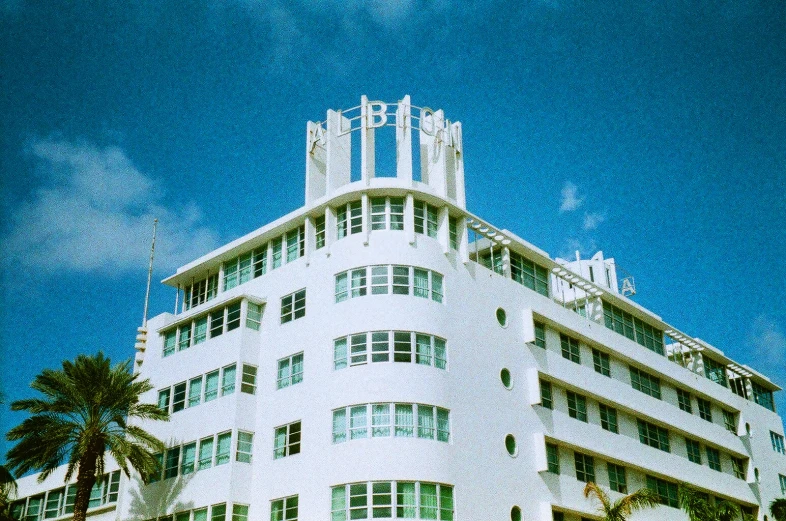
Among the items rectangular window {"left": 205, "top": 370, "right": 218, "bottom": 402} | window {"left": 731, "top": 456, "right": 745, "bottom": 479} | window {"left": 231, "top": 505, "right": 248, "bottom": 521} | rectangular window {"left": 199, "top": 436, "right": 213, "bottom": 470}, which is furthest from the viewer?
window {"left": 731, "top": 456, "right": 745, "bottom": 479}

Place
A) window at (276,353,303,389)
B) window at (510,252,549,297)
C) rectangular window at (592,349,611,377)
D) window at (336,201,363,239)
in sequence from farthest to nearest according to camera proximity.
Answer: rectangular window at (592,349,611,377), window at (510,252,549,297), window at (336,201,363,239), window at (276,353,303,389)

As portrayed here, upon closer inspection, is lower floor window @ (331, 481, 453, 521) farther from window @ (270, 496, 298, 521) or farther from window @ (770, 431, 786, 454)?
window @ (770, 431, 786, 454)

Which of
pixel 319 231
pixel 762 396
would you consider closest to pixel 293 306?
pixel 319 231

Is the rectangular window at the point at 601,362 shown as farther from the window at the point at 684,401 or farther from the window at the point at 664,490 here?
the window at the point at 684,401

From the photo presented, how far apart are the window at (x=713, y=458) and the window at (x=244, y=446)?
109ft

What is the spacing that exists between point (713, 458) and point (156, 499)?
37.8 m

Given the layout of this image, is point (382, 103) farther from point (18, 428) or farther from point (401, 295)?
point (18, 428)

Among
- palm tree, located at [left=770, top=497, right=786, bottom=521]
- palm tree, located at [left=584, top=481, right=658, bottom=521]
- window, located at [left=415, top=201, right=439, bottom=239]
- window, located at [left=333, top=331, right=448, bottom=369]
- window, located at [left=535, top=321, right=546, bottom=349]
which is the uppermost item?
window, located at [left=415, top=201, right=439, bottom=239]

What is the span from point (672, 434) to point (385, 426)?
26244mm

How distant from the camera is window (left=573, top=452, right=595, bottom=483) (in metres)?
50.8

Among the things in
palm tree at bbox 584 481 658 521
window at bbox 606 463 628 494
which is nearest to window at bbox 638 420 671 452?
window at bbox 606 463 628 494

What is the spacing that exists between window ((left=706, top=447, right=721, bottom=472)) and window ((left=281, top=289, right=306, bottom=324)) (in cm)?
3217

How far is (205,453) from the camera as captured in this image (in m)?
47.4

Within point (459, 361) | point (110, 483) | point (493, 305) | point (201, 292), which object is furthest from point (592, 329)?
point (110, 483)
